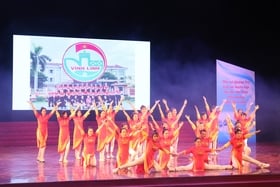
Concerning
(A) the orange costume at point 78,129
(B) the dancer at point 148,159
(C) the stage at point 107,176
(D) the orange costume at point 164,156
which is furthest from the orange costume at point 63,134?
(D) the orange costume at point 164,156

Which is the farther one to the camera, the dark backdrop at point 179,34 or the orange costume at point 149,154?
the dark backdrop at point 179,34

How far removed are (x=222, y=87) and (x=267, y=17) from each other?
1.81 meters

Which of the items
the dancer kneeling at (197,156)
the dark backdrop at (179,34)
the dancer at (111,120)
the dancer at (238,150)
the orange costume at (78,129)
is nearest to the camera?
the dancer kneeling at (197,156)

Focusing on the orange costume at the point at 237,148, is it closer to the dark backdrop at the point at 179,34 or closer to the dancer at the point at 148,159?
the dancer at the point at 148,159

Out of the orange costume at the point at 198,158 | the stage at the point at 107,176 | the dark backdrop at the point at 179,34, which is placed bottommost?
the stage at the point at 107,176

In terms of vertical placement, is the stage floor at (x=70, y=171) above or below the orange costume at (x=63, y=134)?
below

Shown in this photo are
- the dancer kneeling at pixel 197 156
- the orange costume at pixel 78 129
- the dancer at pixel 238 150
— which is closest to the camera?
the dancer kneeling at pixel 197 156

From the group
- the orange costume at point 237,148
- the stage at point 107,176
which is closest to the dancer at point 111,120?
the stage at point 107,176

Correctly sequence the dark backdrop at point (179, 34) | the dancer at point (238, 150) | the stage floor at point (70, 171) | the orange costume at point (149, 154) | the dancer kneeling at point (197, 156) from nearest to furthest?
the stage floor at point (70, 171), the orange costume at point (149, 154), the dancer kneeling at point (197, 156), the dancer at point (238, 150), the dark backdrop at point (179, 34)

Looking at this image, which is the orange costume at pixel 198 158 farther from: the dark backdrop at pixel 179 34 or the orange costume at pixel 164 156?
the dark backdrop at pixel 179 34

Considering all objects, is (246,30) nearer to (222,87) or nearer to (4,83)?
(222,87)

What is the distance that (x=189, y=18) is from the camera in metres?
9.12

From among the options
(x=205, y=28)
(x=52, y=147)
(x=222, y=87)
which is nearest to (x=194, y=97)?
(x=222, y=87)

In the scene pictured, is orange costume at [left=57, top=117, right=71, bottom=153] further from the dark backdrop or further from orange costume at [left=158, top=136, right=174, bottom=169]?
the dark backdrop
